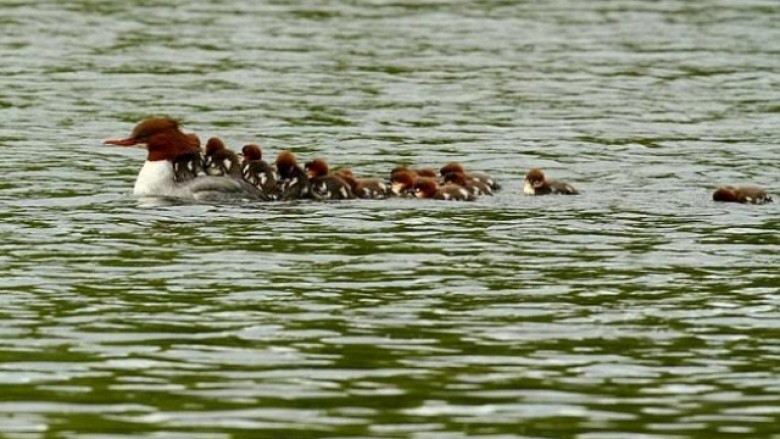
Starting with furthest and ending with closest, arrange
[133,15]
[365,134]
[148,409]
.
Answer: [133,15], [365,134], [148,409]

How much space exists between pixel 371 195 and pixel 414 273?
4475 mm

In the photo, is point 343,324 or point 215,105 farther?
point 215,105

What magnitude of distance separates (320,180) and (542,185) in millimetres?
2001

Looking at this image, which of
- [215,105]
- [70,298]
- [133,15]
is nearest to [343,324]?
[70,298]

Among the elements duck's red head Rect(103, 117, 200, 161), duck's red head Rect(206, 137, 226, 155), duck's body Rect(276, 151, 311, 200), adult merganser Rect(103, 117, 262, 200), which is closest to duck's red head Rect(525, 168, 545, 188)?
duck's body Rect(276, 151, 311, 200)

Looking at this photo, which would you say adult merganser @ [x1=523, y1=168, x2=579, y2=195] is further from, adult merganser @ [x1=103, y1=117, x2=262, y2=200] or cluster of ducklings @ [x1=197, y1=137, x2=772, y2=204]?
adult merganser @ [x1=103, y1=117, x2=262, y2=200]

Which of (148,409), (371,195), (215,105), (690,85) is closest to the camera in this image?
(148,409)

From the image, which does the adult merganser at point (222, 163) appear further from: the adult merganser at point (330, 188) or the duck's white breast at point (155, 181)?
the adult merganser at point (330, 188)

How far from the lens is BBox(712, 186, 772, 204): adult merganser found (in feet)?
65.8

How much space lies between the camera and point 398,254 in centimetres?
1711

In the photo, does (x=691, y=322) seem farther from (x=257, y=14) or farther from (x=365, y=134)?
(x=257, y=14)

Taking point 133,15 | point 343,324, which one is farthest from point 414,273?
point 133,15

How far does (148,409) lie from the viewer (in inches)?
461

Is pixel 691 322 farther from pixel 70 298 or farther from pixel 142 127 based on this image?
pixel 142 127
